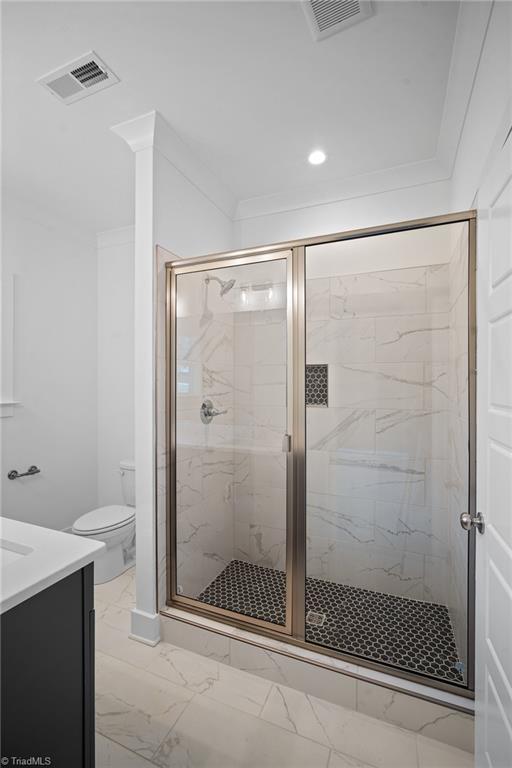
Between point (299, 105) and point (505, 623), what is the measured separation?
2.13 meters

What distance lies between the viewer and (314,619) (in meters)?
1.79

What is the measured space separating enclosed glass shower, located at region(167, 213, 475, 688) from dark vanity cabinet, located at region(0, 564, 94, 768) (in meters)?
0.95

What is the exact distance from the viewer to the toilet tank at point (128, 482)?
2846 millimetres

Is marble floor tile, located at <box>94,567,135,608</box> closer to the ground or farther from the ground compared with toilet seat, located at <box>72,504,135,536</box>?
closer to the ground

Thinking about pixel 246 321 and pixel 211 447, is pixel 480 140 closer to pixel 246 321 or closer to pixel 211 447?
pixel 246 321

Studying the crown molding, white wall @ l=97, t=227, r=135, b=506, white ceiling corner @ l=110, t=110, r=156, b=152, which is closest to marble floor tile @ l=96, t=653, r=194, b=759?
white wall @ l=97, t=227, r=135, b=506

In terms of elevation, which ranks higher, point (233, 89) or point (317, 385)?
point (233, 89)

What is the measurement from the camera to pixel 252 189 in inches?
99.1

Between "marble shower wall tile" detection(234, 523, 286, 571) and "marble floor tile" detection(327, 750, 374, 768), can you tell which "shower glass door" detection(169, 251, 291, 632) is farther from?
"marble floor tile" detection(327, 750, 374, 768)

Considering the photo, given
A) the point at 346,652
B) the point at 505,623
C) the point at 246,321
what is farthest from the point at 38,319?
the point at 505,623

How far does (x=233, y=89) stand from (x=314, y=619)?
2.48m

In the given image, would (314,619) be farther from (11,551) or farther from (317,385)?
(11,551)

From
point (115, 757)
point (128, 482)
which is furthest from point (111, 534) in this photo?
point (115, 757)

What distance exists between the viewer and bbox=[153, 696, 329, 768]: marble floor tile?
131 cm
